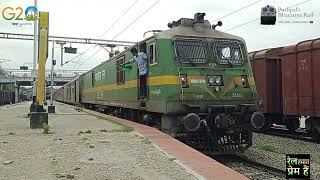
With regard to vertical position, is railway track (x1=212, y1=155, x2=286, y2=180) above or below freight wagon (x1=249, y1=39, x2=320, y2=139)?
below

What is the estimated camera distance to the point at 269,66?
1695 centimetres

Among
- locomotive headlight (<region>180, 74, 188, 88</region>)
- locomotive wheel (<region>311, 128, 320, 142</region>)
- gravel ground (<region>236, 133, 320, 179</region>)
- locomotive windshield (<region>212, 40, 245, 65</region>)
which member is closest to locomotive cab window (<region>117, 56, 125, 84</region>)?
locomotive windshield (<region>212, 40, 245, 65</region>)

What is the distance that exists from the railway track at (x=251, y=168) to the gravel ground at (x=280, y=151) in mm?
397

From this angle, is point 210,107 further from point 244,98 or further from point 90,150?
point 90,150

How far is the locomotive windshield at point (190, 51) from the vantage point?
11.0 meters

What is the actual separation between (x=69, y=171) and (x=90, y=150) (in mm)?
2110

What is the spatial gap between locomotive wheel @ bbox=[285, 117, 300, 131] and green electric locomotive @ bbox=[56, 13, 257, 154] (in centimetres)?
544

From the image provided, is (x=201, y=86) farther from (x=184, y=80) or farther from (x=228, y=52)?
(x=228, y=52)

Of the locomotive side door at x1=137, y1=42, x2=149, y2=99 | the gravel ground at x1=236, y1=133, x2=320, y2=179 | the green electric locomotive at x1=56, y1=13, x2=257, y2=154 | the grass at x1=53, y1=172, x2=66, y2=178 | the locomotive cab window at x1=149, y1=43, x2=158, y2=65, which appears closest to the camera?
the grass at x1=53, y1=172, x2=66, y2=178

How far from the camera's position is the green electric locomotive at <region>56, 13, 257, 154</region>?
415 inches

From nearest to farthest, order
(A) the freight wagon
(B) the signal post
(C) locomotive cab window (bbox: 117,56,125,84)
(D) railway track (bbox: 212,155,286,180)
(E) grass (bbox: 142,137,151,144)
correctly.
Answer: (D) railway track (bbox: 212,155,286,180) → (E) grass (bbox: 142,137,151,144) → (A) the freight wagon → (B) the signal post → (C) locomotive cab window (bbox: 117,56,125,84)

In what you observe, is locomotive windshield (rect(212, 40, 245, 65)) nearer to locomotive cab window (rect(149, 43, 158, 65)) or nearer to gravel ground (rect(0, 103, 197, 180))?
locomotive cab window (rect(149, 43, 158, 65))

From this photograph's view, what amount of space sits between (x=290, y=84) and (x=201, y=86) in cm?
559

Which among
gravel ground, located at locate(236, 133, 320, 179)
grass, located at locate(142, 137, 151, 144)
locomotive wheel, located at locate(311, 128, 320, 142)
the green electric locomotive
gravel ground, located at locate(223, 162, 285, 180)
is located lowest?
gravel ground, located at locate(223, 162, 285, 180)
